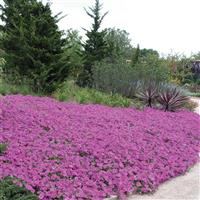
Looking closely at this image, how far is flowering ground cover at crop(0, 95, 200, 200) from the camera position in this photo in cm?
566

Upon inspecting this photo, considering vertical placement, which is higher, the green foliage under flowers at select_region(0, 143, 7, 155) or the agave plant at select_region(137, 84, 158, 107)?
the agave plant at select_region(137, 84, 158, 107)

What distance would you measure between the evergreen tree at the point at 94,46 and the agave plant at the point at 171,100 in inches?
239

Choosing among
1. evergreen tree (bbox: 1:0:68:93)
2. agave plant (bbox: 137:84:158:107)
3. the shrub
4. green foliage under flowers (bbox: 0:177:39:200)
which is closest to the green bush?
the shrub

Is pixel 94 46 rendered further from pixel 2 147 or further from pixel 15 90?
pixel 2 147

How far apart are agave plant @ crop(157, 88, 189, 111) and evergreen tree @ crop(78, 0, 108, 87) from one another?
19.9 feet

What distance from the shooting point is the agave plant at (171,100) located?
43.2 feet

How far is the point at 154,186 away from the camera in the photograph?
20.6ft

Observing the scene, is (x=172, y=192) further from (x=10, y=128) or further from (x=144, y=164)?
(x=10, y=128)

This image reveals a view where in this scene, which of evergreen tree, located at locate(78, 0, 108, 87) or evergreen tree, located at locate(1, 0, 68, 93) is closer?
evergreen tree, located at locate(1, 0, 68, 93)

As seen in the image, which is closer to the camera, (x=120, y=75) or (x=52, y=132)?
(x=52, y=132)

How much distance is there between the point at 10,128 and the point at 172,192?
3.10 meters

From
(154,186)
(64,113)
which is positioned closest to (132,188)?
(154,186)

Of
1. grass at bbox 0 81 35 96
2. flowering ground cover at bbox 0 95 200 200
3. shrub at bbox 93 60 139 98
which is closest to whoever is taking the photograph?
flowering ground cover at bbox 0 95 200 200

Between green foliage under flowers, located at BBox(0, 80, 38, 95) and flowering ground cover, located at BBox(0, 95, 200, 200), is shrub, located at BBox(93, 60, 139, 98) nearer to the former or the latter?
green foliage under flowers, located at BBox(0, 80, 38, 95)
